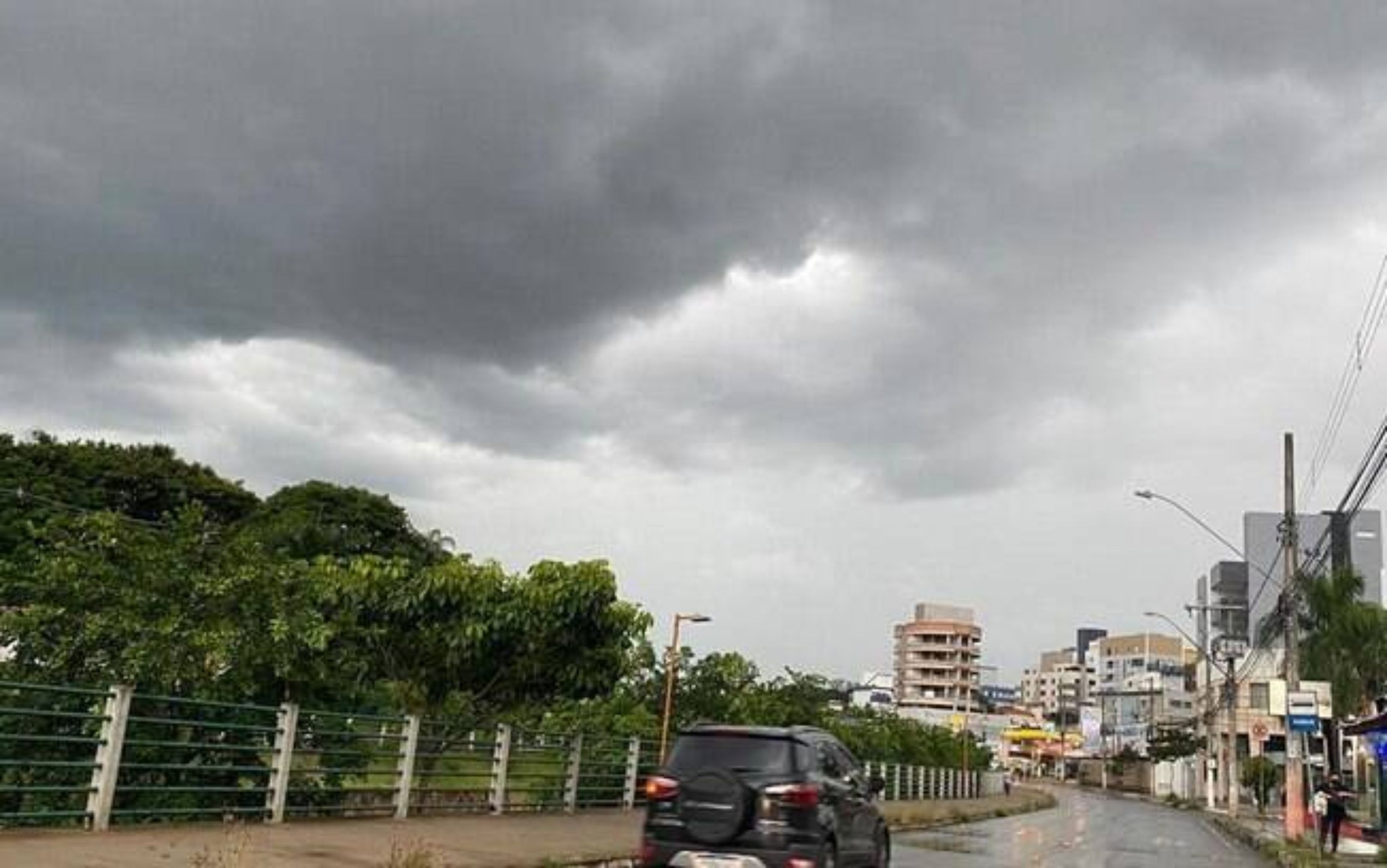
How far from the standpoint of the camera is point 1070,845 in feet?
95.5

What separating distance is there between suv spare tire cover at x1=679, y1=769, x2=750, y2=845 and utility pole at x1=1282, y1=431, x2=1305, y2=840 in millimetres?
22460

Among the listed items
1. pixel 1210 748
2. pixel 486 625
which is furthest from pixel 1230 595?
pixel 486 625

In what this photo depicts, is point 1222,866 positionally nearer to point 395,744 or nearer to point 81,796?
point 395,744

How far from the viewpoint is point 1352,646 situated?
55.6 meters

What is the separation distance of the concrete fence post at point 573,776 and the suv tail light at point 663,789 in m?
11.3

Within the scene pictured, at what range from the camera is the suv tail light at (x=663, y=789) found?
1295 centimetres

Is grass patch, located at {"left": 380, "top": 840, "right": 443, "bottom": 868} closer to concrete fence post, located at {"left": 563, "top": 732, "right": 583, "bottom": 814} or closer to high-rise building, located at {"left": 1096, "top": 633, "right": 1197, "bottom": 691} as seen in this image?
concrete fence post, located at {"left": 563, "top": 732, "right": 583, "bottom": 814}

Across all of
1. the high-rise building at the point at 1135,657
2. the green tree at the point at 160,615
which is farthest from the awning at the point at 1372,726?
Answer: the high-rise building at the point at 1135,657

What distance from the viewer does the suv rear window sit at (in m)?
12.9

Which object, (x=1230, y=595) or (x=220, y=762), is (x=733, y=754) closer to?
(x=220, y=762)

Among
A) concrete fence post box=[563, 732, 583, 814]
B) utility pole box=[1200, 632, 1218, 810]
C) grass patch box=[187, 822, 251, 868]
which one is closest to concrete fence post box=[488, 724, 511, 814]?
concrete fence post box=[563, 732, 583, 814]

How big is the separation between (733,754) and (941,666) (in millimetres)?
152031

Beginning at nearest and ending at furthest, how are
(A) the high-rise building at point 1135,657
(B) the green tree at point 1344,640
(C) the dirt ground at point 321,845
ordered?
(C) the dirt ground at point 321,845
(B) the green tree at point 1344,640
(A) the high-rise building at point 1135,657

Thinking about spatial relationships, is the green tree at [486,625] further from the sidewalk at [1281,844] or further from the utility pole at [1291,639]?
the utility pole at [1291,639]
